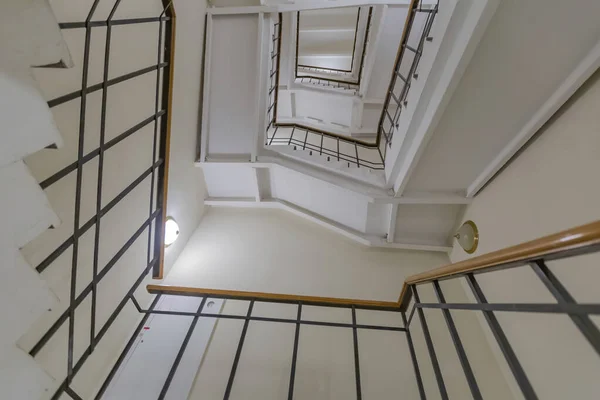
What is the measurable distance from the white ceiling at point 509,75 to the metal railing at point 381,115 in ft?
1.41

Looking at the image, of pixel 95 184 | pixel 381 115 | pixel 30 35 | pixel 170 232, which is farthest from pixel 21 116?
pixel 381 115

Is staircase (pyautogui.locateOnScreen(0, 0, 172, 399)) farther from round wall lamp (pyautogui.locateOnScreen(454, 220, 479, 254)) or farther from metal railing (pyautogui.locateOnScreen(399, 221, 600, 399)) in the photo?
round wall lamp (pyautogui.locateOnScreen(454, 220, 479, 254))

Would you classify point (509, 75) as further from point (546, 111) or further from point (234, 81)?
point (234, 81)

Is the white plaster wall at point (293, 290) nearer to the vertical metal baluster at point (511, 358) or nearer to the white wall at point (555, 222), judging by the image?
the white wall at point (555, 222)

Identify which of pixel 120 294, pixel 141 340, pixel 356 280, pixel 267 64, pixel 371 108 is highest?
pixel 371 108

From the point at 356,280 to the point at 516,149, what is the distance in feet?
5.42

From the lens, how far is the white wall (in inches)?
56.1

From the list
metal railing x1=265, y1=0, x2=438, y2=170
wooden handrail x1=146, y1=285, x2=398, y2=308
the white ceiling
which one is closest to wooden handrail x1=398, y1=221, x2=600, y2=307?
wooden handrail x1=146, y1=285, x2=398, y2=308

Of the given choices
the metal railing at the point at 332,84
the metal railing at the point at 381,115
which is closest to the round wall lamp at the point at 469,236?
the metal railing at the point at 381,115

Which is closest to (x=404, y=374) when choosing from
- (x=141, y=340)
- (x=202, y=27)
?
(x=141, y=340)

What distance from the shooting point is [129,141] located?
5.72 ft

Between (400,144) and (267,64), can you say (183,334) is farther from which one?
(267,64)

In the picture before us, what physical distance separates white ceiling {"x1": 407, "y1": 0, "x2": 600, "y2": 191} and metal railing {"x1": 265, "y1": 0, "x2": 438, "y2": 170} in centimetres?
43

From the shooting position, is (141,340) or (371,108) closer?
(141,340)
